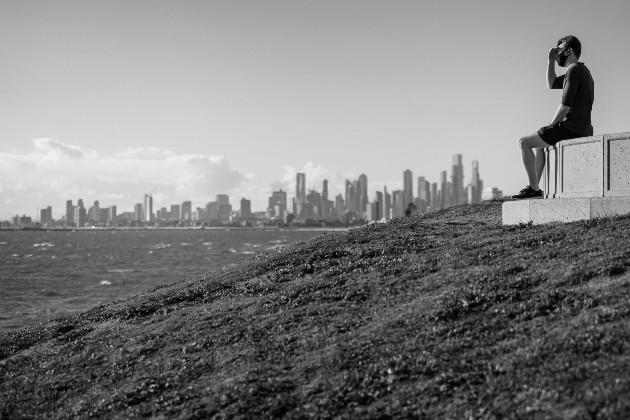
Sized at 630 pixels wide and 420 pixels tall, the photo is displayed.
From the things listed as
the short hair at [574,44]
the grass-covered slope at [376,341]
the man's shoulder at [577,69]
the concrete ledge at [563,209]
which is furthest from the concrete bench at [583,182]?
the short hair at [574,44]

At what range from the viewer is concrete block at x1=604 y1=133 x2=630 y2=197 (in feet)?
54.3

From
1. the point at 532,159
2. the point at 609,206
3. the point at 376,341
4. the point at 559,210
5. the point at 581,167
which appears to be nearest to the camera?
the point at 376,341

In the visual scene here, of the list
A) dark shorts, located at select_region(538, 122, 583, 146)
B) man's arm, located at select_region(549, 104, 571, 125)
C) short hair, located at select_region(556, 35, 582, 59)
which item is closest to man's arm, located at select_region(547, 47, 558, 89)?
short hair, located at select_region(556, 35, 582, 59)

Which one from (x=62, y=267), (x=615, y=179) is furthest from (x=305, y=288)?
Result: (x=62, y=267)

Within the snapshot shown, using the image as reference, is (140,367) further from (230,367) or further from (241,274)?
(241,274)

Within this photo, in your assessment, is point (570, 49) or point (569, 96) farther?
point (570, 49)

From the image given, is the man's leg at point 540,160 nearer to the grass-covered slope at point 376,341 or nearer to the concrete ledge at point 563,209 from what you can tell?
the concrete ledge at point 563,209

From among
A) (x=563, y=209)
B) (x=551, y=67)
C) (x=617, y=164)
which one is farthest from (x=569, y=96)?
(x=563, y=209)

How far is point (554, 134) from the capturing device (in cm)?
1912

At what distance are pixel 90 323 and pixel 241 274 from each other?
474 centimetres

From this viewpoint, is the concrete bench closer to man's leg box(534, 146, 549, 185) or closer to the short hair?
man's leg box(534, 146, 549, 185)

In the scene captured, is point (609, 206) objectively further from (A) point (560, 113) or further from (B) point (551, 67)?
(B) point (551, 67)

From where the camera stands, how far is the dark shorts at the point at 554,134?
62.3 ft

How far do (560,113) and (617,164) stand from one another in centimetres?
288
